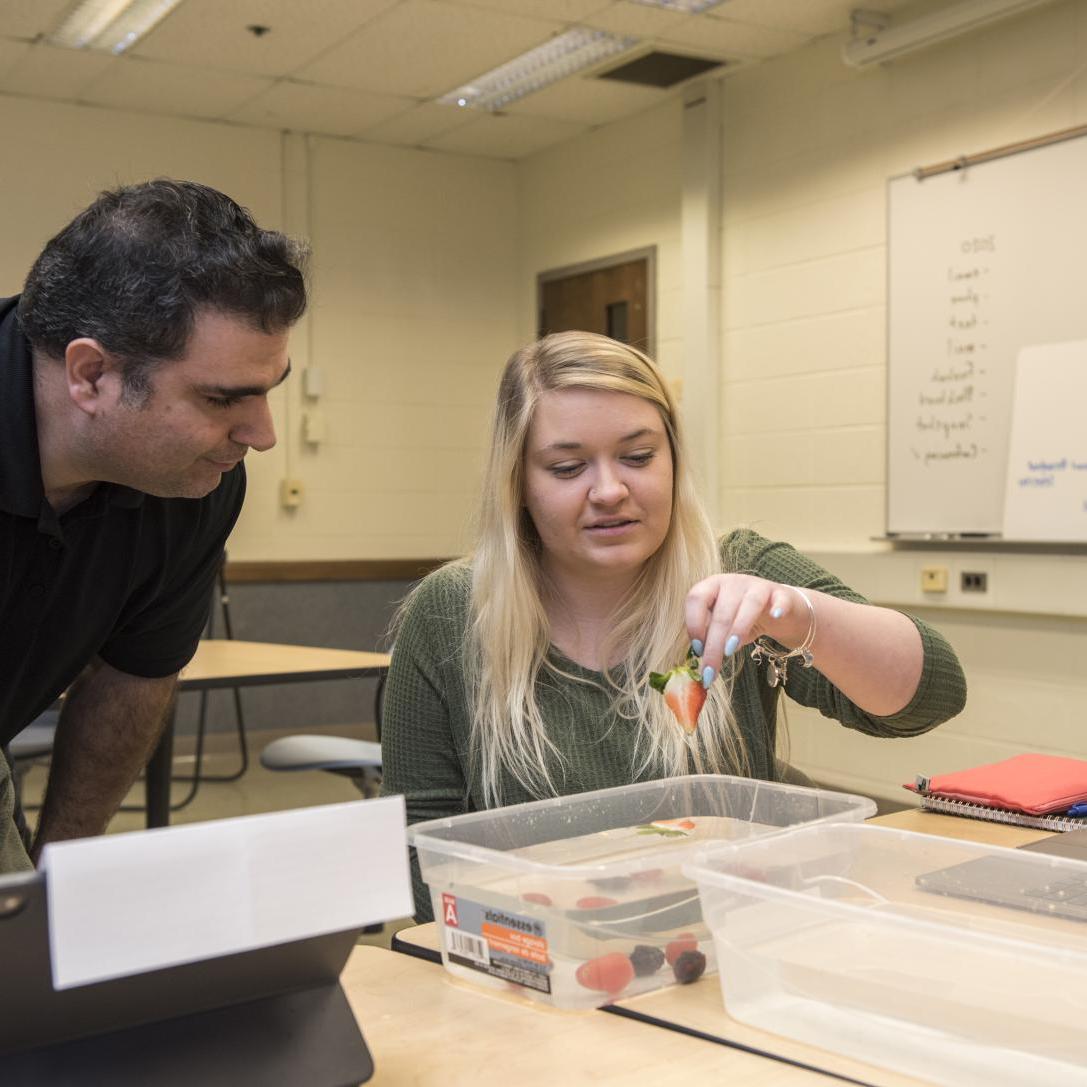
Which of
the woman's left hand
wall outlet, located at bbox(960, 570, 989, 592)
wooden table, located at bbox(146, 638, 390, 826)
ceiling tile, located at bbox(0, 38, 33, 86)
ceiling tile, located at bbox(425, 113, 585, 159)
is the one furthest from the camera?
ceiling tile, located at bbox(425, 113, 585, 159)

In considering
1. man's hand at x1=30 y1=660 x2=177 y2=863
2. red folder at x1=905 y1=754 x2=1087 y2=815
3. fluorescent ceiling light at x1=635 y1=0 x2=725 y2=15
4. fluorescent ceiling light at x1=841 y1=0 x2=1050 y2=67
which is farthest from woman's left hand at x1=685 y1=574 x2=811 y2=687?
fluorescent ceiling light at x1=635 y1=0 x2=725 y2=15

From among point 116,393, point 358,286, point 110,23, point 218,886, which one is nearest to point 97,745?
point 116,393

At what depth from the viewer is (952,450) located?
4.21m

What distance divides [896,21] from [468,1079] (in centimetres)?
423

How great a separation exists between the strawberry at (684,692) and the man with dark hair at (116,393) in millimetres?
505

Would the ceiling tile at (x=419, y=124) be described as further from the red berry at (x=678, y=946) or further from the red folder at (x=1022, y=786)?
the red berry at (x=678, y=946)

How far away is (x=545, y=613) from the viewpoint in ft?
5.81

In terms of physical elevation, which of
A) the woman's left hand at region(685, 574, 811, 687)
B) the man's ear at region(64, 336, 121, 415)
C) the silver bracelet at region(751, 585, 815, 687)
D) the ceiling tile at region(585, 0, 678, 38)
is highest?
the ceiling tile at region(585, 0, 678, 38)

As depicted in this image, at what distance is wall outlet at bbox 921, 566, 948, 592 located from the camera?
4.23 metres

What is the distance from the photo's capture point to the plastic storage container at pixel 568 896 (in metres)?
1.04

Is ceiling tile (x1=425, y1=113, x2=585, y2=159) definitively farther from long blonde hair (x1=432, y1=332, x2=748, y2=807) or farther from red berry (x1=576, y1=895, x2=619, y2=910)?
red berry (x1=576, y1=895, x2=619, y2=910)

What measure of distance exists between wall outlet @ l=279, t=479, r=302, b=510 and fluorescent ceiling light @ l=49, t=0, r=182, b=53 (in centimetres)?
190

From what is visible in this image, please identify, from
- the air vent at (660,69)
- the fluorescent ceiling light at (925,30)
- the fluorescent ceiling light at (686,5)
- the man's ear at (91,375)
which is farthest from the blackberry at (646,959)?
the air vent at (660,69)

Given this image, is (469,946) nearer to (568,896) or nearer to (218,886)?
(568,896)
